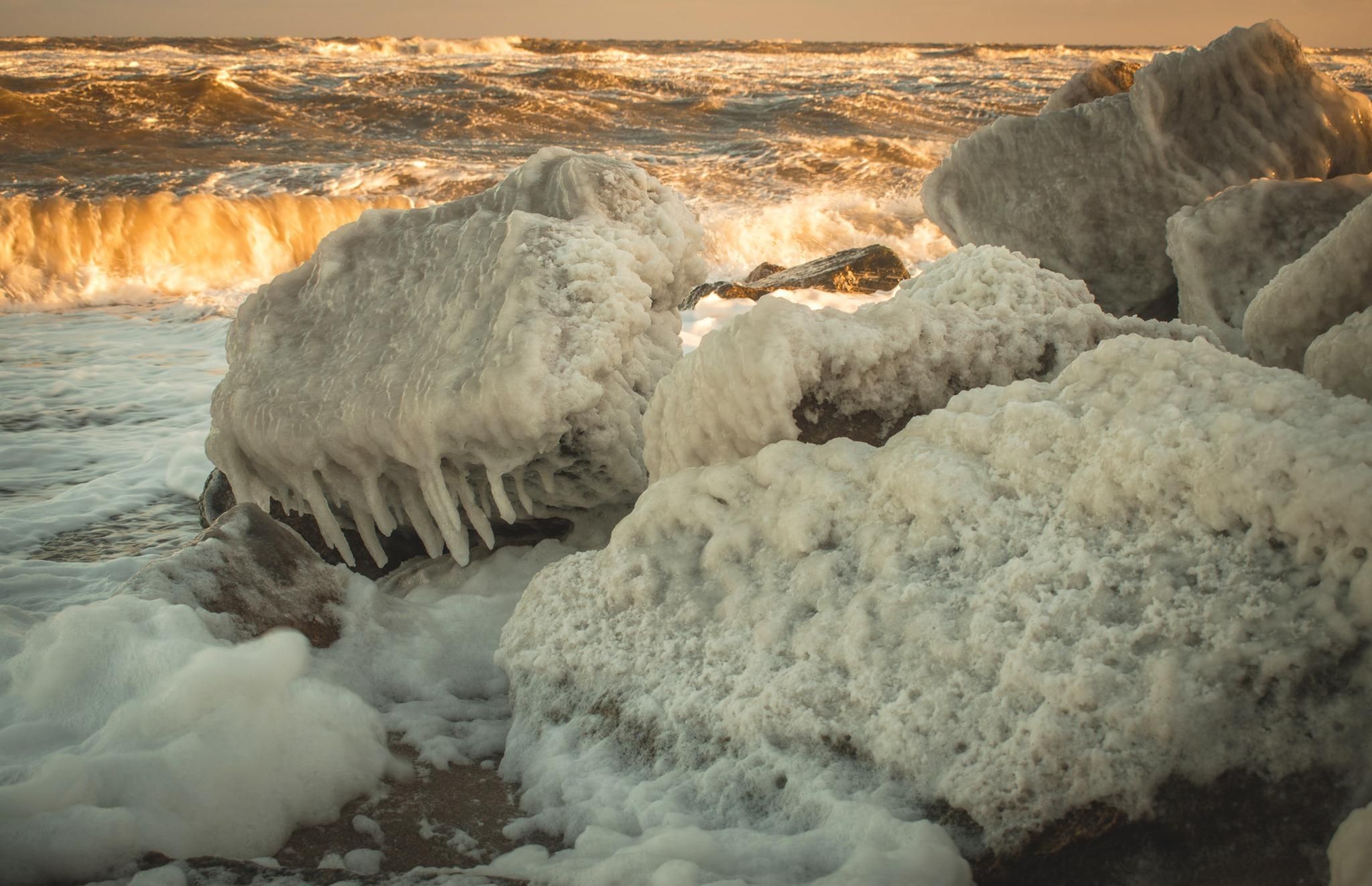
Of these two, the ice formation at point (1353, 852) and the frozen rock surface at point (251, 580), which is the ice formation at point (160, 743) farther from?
the ice formation at point (1353, 852)

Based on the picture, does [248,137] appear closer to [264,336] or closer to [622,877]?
[264,336]

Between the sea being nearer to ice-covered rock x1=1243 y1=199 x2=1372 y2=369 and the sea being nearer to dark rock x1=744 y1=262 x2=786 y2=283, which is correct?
dark rock x1=744 y1=262 x2=786 y2=283

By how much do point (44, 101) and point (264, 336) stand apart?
14049 mm

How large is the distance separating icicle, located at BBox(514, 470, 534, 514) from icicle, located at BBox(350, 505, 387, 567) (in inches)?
16.1

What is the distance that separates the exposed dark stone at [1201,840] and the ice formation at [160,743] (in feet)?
3.39

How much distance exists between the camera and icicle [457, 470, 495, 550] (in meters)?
2.59

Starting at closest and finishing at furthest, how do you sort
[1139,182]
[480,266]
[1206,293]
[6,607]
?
[6,607], [480,266], [1206,293], [1139,182]

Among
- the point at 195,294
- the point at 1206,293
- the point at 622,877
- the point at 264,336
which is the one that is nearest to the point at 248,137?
the point at 195,294

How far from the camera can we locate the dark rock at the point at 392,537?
285 cm

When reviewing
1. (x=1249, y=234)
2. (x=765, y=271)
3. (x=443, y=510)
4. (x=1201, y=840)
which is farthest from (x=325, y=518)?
(x=765, y=271)

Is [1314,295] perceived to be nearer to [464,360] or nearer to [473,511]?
[464,360]

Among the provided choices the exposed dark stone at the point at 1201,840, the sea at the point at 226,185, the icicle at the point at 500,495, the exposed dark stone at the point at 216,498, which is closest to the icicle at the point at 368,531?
the icicle at the point at 500,495

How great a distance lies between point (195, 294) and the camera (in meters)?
8.09

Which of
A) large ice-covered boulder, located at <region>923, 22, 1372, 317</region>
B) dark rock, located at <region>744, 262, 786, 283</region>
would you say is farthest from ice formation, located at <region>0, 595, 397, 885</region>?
dark rock, located at <region>744, 262, 786, 283</region>
